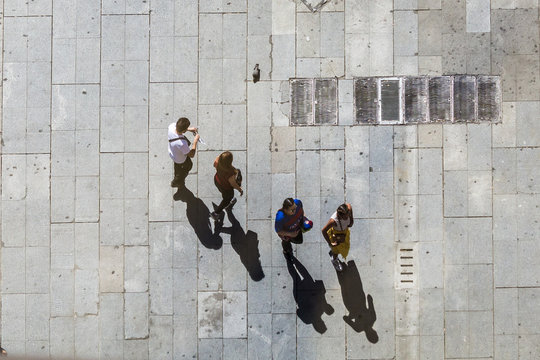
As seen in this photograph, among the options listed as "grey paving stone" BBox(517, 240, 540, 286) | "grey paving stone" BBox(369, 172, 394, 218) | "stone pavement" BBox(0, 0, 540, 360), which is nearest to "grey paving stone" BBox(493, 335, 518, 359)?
"stone pavement" BBox(0, 0, 540, 360)

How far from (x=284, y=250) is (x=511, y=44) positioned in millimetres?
5832

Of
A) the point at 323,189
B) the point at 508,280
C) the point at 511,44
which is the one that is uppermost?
the point at 511,44

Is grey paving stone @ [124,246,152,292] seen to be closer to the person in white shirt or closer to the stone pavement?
the stone pavement

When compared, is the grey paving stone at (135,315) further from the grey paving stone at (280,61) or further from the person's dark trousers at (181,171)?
the grey paving stone at (280,61)

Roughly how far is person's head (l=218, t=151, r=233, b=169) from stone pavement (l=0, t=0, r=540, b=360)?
3.87ft

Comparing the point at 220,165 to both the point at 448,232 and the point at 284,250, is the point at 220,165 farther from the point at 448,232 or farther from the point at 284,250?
the point at 448,232

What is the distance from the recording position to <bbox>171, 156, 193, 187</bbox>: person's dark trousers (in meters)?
10.1

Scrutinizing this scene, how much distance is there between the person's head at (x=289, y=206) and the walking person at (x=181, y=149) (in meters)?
1.92

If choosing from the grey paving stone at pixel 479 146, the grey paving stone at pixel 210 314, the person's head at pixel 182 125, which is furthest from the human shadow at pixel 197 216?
the grey paving stone at pixel 479 146

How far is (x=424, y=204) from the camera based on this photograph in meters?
10.2

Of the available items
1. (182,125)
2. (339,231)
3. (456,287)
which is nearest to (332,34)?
(182,125)

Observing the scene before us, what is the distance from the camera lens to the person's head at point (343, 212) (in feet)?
29.3

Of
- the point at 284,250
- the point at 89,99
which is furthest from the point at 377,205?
the point at 89,99

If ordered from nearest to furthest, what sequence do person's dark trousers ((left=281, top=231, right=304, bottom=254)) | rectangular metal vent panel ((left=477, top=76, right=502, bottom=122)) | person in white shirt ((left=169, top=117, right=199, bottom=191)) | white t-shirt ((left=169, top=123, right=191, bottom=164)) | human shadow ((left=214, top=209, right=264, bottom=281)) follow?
1. person in white shirt ((left=169, top=117, right=199, bottom=191))
2. white t-shirt ((left=169, top=123, right=191, bottom=164))
3. person's dark trousers ((left=281, top=231, right=304, bottom=254))
4. human shadow ((left=214, top=209, right=264, bottom=281))
5. rectangular metal vent panel ((left=477, top=76, right=502, bottom=122))
